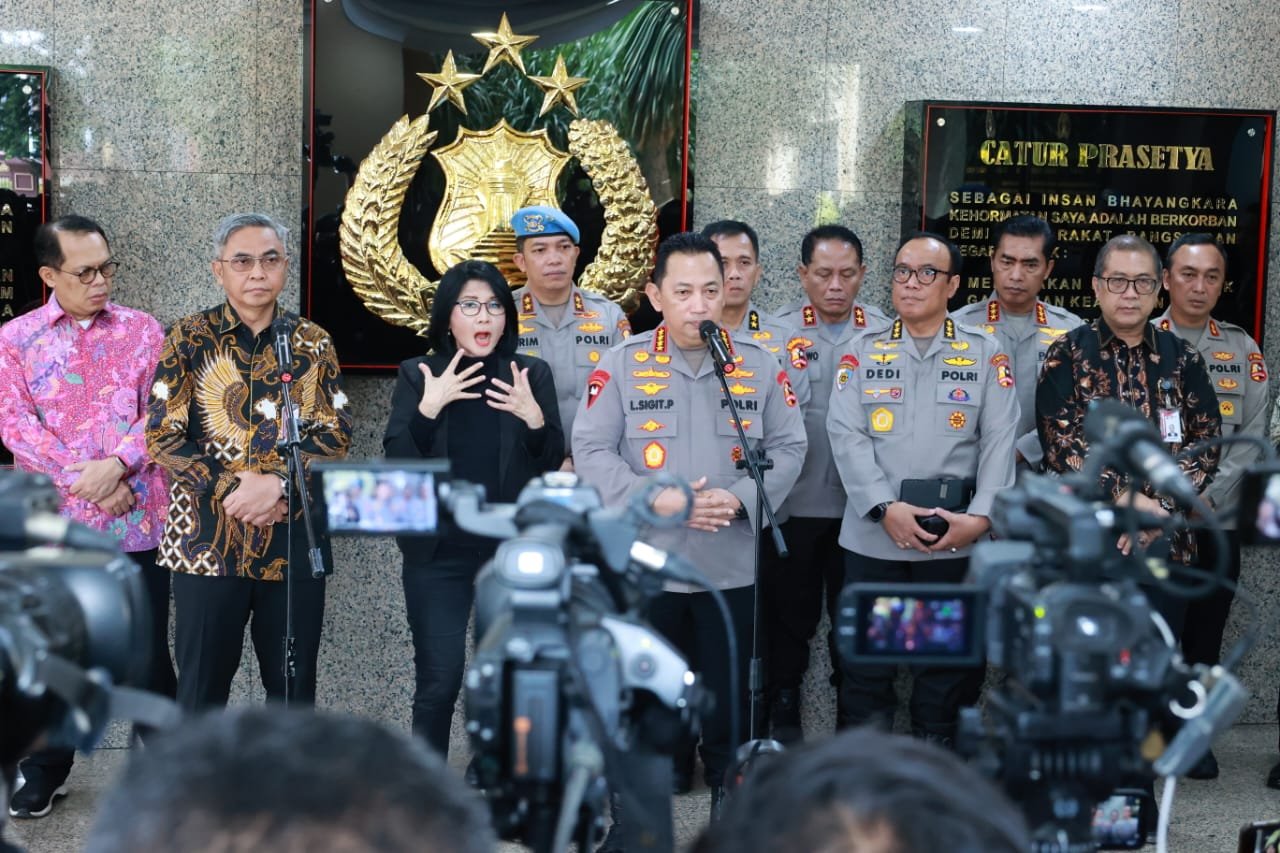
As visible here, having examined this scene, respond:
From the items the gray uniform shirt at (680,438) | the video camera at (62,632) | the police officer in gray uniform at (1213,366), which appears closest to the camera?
the video camera at (62,632)

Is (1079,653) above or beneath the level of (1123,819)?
above

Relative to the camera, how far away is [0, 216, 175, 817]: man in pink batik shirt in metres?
4.04

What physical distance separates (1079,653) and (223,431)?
8.93ft

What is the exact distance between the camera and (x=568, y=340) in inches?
172

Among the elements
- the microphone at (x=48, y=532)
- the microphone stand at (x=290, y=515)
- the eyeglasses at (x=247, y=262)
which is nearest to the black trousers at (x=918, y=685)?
the microphone stand at (x=290, y=515)

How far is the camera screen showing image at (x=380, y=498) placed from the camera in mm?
1904

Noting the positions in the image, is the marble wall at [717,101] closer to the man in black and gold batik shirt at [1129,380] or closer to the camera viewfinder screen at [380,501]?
the man in black and gold batik shirt at [1129,380]

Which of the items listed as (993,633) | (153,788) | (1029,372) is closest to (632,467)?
(1029,372)

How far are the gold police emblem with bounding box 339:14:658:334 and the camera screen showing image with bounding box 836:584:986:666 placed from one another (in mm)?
2887

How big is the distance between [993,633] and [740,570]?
6.66 ft

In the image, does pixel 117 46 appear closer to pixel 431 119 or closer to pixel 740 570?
pixel 431 119

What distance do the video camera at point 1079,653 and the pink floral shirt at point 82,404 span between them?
282 centimetres

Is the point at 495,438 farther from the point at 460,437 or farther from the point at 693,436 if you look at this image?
the point at 693,436

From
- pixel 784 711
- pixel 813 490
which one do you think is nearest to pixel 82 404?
pixel 813 490
